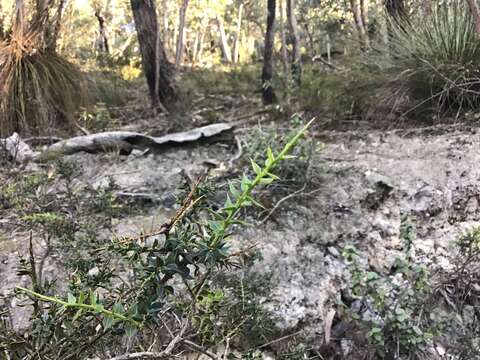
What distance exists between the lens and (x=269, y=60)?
4422 millimetres

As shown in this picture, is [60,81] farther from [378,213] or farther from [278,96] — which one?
[378,213]

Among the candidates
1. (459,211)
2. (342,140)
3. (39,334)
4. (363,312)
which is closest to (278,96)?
(342,140)

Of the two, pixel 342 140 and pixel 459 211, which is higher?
pixel 342 140

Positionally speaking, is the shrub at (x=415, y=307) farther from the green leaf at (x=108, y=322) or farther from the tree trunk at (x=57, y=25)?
the tree trunk at (x=57, y=25)

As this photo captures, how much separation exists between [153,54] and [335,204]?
265cm

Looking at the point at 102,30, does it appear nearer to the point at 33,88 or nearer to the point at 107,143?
the point at 33,88

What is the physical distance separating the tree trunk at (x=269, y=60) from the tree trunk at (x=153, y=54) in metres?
0.87

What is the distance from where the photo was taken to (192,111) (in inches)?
174

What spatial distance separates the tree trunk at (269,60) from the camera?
425 cm

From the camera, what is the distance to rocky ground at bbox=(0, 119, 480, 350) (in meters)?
2.09

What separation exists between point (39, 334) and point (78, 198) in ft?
5.15

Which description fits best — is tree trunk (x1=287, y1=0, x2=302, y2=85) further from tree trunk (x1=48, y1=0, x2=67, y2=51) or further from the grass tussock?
tree trunk (x1=48, y1=0, x2=67, y2=51)

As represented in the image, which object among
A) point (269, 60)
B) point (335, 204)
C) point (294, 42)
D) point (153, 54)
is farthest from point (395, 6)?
point (335, 204)

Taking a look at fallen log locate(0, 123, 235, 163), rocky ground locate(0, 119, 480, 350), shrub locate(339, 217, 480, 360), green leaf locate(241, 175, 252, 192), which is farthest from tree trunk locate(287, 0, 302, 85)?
green leaf locate(241, 175, 252, 192)
